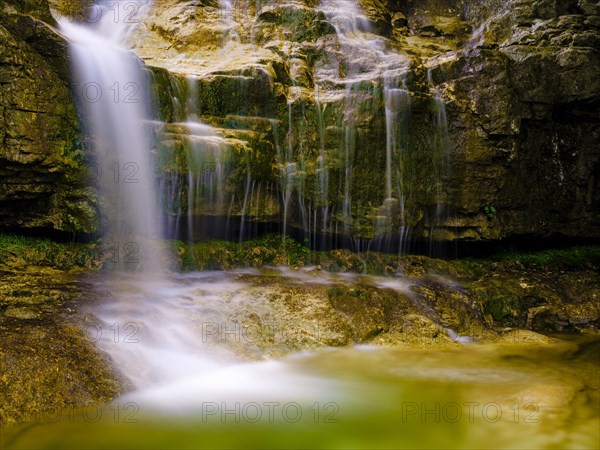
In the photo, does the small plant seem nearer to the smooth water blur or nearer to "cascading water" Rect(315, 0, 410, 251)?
"cascading water" Rect(315, 0, 410, 251)

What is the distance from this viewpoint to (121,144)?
7.38 meters

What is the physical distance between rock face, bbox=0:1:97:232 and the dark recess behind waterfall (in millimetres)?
256

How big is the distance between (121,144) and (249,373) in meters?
4.57

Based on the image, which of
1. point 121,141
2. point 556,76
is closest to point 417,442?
point 121,141

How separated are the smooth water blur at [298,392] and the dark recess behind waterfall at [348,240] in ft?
5.94

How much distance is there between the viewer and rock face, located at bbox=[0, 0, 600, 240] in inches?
308

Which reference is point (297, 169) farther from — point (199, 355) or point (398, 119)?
point (199, 355)

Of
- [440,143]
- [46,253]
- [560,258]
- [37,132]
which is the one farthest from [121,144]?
[560,258]

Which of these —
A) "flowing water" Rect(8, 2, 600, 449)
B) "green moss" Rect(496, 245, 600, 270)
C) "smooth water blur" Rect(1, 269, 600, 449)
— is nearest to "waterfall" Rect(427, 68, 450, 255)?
"green moss" Rect(496, 245, 600, 270)

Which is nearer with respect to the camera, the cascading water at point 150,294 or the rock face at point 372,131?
the cascading water at point 150,294

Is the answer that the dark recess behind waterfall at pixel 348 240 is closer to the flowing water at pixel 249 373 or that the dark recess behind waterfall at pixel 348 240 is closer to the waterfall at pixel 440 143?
the flowing water at pixel 249 373

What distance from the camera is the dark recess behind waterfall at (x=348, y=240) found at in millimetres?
7297

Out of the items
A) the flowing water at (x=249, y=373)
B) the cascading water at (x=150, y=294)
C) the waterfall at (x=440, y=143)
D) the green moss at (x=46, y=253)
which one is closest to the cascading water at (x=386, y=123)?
the waterfall at (x=440, y=143)

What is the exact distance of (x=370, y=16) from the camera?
1223cm
